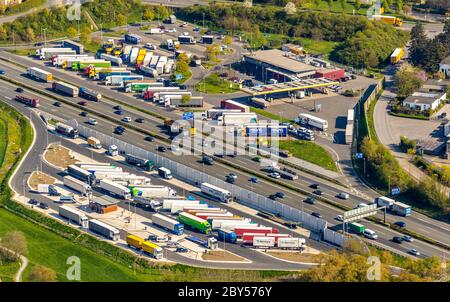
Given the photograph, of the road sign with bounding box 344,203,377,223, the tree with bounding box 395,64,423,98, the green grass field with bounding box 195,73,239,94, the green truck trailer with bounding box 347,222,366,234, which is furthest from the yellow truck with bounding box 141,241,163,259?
the tree with bounding box 395,64,423,98

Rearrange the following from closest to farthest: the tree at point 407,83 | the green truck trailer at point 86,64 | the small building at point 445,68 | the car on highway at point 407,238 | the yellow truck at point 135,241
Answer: the yellow truck at point 135,241, the car on highway at point 407,238, the tree at point 407,83, the green truck trailer at point 86,64, the small building at point 445,68

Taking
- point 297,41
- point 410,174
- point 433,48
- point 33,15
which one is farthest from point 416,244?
point 33,15

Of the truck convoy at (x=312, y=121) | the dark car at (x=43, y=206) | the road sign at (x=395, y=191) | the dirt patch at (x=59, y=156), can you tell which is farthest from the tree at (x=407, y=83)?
the dark car at (x=43, y=206)

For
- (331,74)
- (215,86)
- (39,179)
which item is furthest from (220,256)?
(331,74)

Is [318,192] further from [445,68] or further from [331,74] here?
[445,68]

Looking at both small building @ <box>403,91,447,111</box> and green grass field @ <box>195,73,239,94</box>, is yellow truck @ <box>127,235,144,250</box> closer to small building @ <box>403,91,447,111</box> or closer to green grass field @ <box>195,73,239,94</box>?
green grass field @ <box>195,73,239,94</box>

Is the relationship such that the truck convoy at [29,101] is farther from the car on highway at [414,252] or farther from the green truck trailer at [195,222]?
the car on highway at [414,252]
